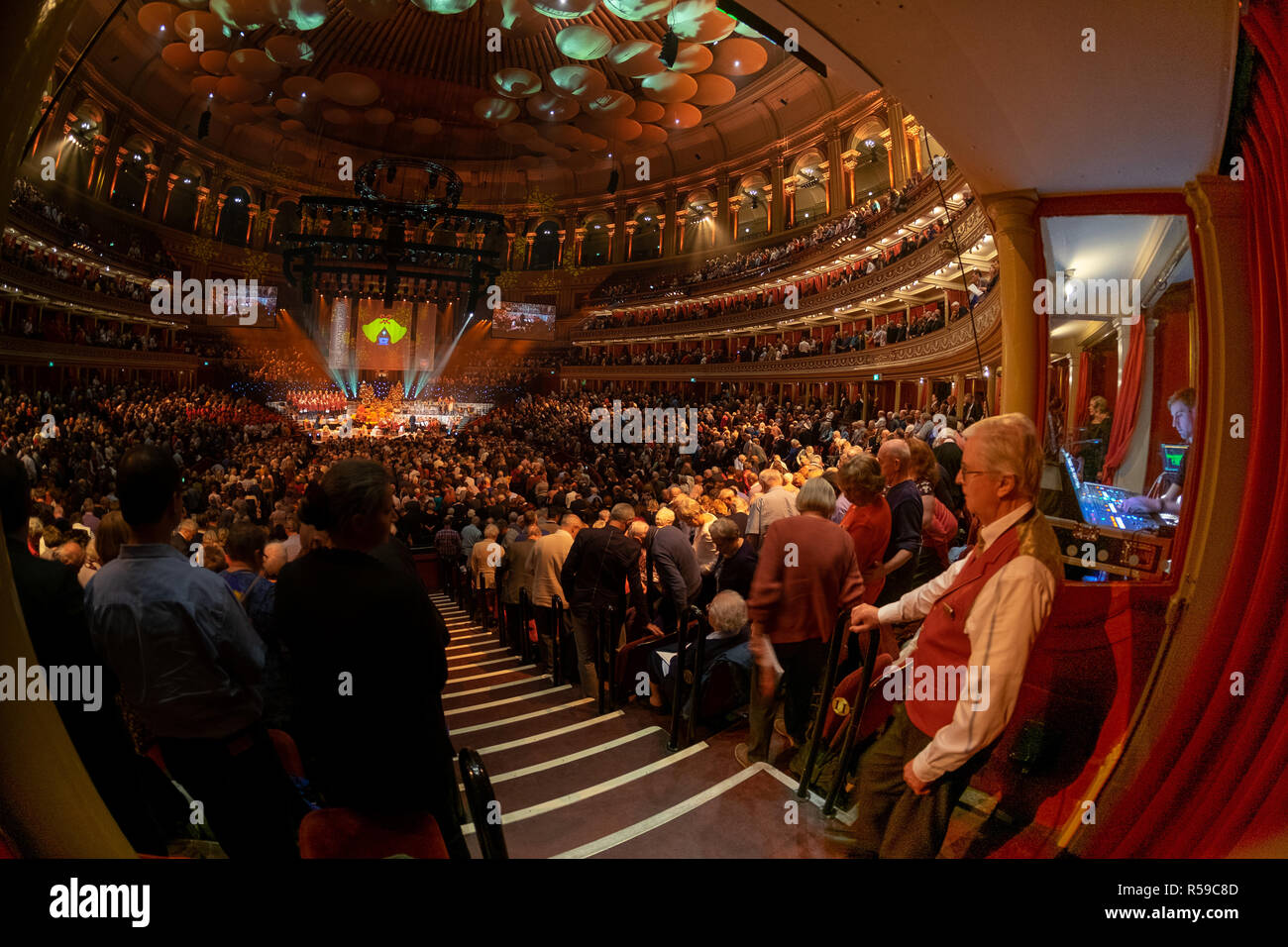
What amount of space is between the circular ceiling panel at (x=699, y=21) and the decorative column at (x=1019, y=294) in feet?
21.6

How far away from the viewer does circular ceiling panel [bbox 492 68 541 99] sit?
12.9 meters

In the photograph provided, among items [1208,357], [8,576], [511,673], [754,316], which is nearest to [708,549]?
[511,673]

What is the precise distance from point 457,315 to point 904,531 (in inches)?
1221

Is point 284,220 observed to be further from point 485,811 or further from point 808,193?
point 485,811

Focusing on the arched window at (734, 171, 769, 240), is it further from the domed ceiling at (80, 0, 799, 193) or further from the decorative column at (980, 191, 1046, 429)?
the decorative column at (980, 191, 1046, 429)

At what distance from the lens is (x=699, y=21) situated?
814 centimetres

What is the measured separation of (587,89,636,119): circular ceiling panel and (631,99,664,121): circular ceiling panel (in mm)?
287

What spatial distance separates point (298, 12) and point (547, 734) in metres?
12.1

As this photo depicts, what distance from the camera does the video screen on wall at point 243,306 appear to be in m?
24.8

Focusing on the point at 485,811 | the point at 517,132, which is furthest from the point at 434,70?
the point at 485,811

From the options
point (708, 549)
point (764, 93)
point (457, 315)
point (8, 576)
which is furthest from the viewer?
point (457, 315)

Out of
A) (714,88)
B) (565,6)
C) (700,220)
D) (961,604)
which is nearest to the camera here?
(961,604)

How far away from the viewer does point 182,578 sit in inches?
63.5
